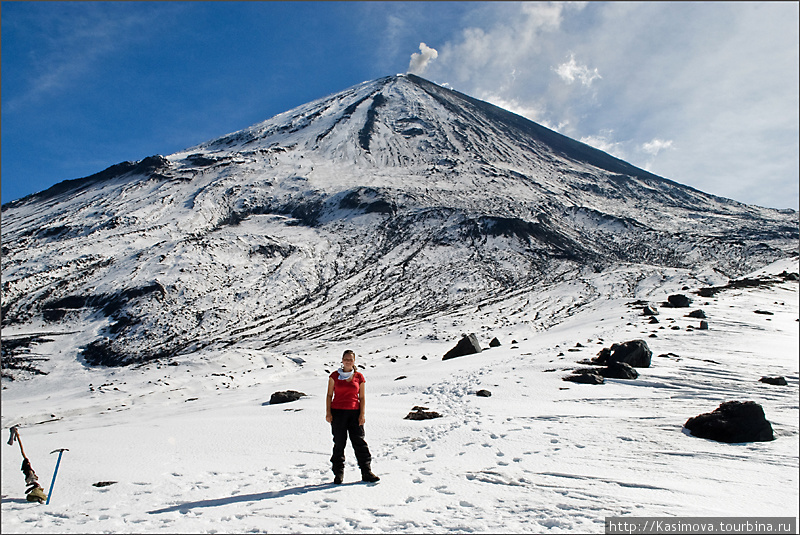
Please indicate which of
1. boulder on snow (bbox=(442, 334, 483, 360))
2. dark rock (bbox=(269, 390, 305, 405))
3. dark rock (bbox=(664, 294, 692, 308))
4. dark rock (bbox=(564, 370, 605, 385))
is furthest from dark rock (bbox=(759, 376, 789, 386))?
dark rock (bbox=(664, 294, 692, 308))

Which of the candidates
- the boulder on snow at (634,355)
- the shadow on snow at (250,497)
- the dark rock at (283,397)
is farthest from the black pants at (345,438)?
the boulder on snow at (634,355)

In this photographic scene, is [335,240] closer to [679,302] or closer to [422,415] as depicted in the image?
[679,302]

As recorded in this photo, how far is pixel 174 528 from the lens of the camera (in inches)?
184

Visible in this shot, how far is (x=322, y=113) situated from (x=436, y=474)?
367ft

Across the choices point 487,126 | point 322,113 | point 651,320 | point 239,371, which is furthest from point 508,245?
point 322,113

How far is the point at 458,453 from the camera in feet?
23.6

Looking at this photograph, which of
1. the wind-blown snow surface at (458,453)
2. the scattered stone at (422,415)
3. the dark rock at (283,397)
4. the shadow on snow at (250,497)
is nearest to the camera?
the wind-blown snow surface at (458,453)

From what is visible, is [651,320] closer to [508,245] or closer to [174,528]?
[174,528]

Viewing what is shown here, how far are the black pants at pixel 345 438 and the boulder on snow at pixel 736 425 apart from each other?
5864 mm

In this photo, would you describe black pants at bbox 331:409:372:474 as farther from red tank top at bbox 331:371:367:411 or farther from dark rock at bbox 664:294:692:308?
dark rock at bbox 664:294:692:308

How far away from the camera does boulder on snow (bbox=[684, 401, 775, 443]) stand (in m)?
7.39

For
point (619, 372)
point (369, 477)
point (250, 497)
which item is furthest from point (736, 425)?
point (250, 497)

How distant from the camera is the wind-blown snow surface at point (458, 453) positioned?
4.93 m

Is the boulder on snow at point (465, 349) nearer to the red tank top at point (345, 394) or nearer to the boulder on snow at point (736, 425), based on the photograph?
the boulder on snow at point (736, 425)
